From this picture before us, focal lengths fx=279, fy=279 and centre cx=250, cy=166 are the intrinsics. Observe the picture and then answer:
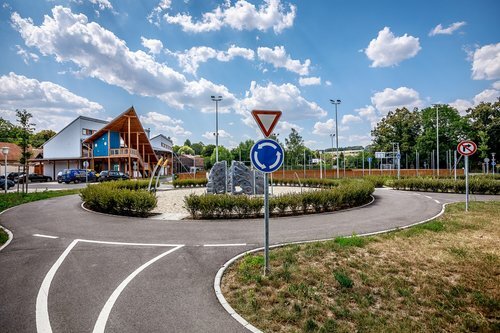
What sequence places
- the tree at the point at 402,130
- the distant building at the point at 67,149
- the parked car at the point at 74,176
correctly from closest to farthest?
the parked car at the point at 74,176, the distant building at the point at 67,149, the tree at the point at 402,130

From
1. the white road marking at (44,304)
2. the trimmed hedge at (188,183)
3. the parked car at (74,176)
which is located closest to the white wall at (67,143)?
the parked car at (74,176)

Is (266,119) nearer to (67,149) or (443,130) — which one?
(67,149)

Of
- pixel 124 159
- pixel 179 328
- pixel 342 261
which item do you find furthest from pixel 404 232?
pixel 124 159

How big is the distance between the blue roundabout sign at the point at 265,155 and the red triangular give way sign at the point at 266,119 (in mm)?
218

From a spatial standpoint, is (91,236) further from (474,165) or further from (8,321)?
(474,165)

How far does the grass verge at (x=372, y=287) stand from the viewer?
12.8 feet

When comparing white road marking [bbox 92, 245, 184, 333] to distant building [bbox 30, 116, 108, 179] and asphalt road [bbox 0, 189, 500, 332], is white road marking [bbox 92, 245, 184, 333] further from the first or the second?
distant building [bbox 30, 116, 108, 179]

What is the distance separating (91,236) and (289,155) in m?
61.1

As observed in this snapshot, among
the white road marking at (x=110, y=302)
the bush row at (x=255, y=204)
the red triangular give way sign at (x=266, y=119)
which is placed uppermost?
the red triangular give way sign at (x=266, y=119)

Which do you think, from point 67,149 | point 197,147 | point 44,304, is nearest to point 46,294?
point 44,304

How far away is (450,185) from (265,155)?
23.2 meters

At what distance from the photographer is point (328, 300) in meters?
4.47

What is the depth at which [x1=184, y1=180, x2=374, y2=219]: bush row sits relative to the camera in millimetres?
12094

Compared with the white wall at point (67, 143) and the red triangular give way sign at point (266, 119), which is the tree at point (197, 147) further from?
the red triangular give way sign at point (266, 119)
